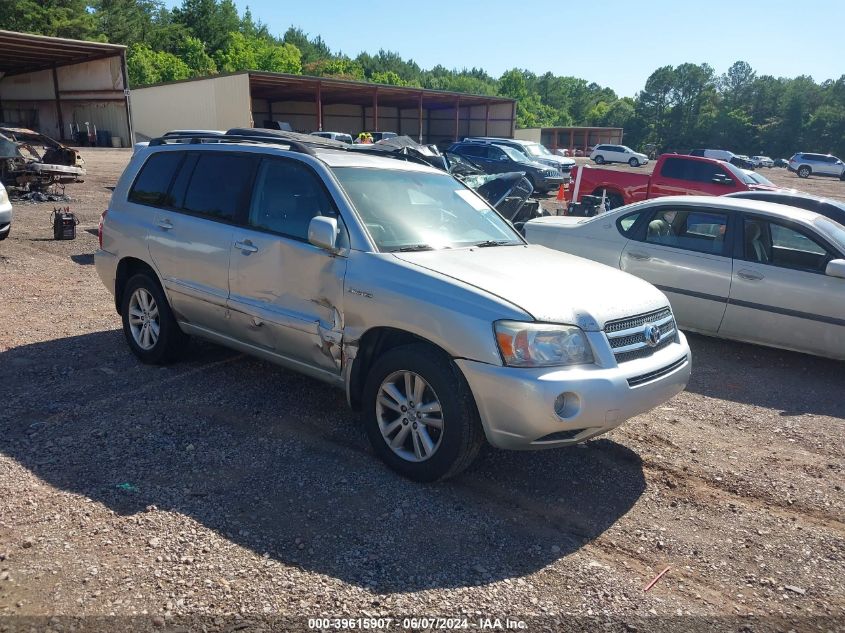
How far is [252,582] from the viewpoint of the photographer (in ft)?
9.76

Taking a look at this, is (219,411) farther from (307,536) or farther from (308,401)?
(307,536)

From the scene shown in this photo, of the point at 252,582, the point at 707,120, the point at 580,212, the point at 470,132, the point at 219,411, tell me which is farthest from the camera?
the point at 707,120

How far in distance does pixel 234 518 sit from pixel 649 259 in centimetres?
526

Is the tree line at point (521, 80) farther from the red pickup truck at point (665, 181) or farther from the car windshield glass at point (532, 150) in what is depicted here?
the red pickup truck at point (665, 181)

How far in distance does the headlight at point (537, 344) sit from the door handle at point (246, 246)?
199cm

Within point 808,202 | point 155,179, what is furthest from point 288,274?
point 808,202

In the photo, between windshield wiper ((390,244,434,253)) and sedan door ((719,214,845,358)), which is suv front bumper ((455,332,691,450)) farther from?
sedan door ((719,214,845,358))

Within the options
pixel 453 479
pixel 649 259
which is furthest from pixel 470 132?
pixel 453 479

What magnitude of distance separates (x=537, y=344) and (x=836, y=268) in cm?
396

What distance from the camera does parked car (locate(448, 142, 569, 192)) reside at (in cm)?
2359

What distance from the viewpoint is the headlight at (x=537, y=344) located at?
3482mm

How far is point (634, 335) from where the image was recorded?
12.8 feet

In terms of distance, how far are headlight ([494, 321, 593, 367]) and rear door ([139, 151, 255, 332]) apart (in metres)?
2.31

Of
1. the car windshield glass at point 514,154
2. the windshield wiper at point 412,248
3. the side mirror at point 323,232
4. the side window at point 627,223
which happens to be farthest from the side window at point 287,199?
the car windshield glass at point 514,154
